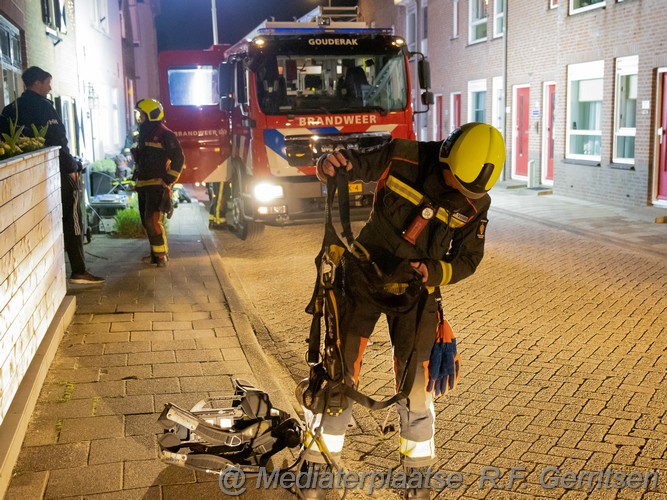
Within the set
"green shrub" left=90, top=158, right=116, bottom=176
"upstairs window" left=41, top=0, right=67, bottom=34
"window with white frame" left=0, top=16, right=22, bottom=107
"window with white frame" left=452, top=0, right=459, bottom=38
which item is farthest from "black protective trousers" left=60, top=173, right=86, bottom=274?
"window with white frame" left=452, top=0, right=459, bottom=38

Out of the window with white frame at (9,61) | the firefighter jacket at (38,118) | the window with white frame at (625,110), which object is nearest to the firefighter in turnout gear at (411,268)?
the firefighter jacket at (38,118)

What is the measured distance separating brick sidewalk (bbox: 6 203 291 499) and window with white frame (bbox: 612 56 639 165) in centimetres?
1016

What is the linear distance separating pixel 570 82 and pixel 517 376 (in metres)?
13.9

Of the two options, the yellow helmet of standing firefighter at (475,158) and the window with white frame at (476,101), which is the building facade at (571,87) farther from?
the yellow helmet of standing firefighter at (475,158)

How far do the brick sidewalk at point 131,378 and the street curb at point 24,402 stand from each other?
0.21ft

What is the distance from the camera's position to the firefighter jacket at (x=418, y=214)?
3768 millimetres

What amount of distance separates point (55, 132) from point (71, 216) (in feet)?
2.95

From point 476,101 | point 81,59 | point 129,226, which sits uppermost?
point 81,59

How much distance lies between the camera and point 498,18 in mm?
22547

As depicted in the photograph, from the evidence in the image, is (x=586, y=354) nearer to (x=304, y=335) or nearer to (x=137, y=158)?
(x=304, y=335)

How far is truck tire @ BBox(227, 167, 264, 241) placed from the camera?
1266cm

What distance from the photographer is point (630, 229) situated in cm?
1293

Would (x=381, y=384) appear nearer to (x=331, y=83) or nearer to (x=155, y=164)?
(x=155, y=164)

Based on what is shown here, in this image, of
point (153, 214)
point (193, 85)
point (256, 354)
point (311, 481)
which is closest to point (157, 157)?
point (153, 214)
